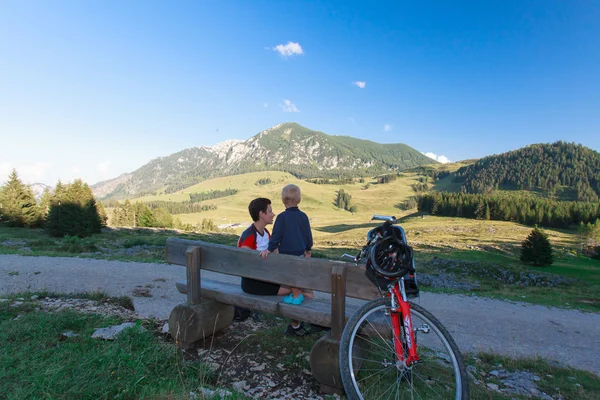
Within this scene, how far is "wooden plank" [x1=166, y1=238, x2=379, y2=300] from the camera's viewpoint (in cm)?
431

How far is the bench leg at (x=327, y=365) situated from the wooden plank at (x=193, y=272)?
248 cm

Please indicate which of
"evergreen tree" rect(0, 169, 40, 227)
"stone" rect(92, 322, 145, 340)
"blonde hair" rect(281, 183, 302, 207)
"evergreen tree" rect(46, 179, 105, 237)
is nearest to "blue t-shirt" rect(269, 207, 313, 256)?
"blonde hair" rect(281, 183, 302, 207)

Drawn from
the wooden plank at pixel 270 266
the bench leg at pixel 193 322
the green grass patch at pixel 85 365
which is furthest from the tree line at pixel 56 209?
the wooden plank at pixel 270 266

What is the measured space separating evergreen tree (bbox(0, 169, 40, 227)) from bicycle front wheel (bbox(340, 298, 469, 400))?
2652 inches

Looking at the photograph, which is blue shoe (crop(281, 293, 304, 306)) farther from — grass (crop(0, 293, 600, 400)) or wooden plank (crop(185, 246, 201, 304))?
wooden plank (crop(185, 246, 201, 304))

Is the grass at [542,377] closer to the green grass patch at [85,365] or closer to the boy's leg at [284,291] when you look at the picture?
the boy's leg at [284,291]

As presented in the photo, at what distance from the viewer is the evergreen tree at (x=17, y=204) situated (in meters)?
52.7

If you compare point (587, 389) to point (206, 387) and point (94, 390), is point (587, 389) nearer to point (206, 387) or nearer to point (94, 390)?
point (206, 387)

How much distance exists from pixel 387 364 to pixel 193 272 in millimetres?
3473

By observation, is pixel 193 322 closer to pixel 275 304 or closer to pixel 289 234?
pixel 275 304

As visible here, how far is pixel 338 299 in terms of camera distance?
4324 mm

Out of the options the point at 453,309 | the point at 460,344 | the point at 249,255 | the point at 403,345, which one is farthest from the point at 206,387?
the point at 453,309

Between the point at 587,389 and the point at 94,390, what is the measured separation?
25.0 ft

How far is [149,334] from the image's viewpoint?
5605 mm
